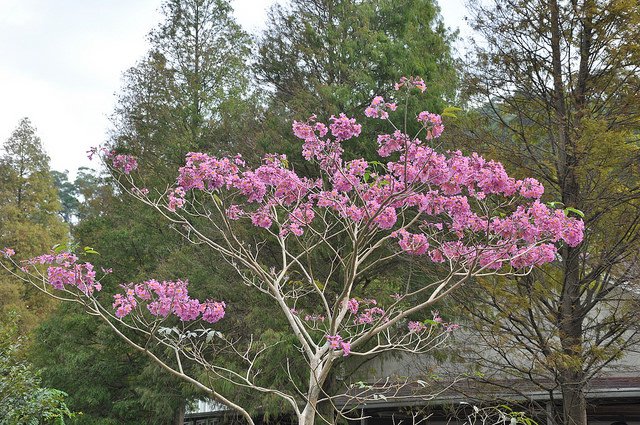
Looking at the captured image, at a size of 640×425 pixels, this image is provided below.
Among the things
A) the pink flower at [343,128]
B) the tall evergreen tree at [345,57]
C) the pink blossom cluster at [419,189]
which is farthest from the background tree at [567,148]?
the pink flower at [343,128]

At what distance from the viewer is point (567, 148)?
7.05 metres

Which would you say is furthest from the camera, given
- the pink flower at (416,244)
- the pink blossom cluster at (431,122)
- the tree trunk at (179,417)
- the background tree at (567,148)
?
the tree trunk at (179,417)

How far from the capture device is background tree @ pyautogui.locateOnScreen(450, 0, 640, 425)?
6.74 meters

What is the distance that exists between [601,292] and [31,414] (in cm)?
662

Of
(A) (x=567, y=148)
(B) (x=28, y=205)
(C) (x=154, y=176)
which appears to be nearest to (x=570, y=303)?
(A) (x=567, y=148)

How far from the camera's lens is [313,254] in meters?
10.8

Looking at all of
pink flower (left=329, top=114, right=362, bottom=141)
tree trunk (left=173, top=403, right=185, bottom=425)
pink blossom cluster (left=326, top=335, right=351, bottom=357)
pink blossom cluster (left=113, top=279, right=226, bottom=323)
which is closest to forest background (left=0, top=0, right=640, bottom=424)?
tree trunk (left=173, top=403, right=185, bottom=425)

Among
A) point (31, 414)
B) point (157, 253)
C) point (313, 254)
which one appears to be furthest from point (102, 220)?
point (31, 414)

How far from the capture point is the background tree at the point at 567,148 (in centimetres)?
674

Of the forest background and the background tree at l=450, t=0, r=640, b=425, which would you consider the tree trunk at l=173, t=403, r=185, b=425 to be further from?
the background tree at l=450, t=0, r=640, b=425

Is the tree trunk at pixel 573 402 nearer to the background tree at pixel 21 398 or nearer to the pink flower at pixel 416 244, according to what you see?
the pink flower at pixel 416 244

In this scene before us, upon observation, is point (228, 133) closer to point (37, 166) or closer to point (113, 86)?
point (113, 86)

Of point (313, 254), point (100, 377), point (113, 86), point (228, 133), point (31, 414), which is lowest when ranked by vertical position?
point (31, 414)

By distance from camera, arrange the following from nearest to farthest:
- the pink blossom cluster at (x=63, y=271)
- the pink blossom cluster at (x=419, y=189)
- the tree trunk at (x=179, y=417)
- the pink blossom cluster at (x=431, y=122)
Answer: the pink blossom cluster at (x=431, y=122) → the pink blossom cluster at (x=419, y=189) → the pink blossom cluster at (x=63, y=271) → the tree trunk at (x=179, y=417)
